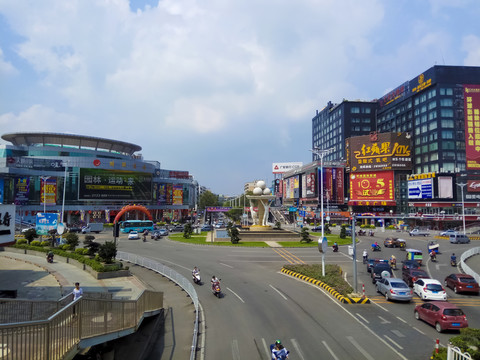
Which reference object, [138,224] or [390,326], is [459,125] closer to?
[138,224]

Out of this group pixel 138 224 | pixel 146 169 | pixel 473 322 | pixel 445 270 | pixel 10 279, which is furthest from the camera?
pixel 146 169

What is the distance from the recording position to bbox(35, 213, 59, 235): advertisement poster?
108 ft

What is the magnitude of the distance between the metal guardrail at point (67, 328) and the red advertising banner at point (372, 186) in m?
92.4

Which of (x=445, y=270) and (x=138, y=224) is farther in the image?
(x=138, y=224)

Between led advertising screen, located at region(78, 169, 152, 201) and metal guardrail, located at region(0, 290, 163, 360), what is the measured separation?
82620mm

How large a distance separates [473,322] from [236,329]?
12452 mm

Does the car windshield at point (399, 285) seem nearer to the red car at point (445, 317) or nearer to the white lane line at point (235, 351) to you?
the red car at point (445, 317)

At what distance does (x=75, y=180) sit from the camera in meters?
88.7

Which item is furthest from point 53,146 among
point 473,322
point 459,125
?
point 459,125

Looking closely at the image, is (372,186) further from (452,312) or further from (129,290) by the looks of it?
(129,290)

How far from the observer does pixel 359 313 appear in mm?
18328

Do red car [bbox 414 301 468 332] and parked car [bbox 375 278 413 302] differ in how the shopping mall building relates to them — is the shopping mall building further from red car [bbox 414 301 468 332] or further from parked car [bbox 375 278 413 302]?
red car [bbox 414 301 468 332]

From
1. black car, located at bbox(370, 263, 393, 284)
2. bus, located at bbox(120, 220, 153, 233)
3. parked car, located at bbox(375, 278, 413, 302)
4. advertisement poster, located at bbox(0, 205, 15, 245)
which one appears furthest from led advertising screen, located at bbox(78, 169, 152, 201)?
parked car, located at bbox(375, 278, 413, 302)

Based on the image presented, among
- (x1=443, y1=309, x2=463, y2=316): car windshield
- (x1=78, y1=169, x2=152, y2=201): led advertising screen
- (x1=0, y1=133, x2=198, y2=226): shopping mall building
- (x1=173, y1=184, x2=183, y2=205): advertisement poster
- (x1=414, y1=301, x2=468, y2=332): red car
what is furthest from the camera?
(x1=173, y1=184, x2=183, y2=205): advertisement poster
